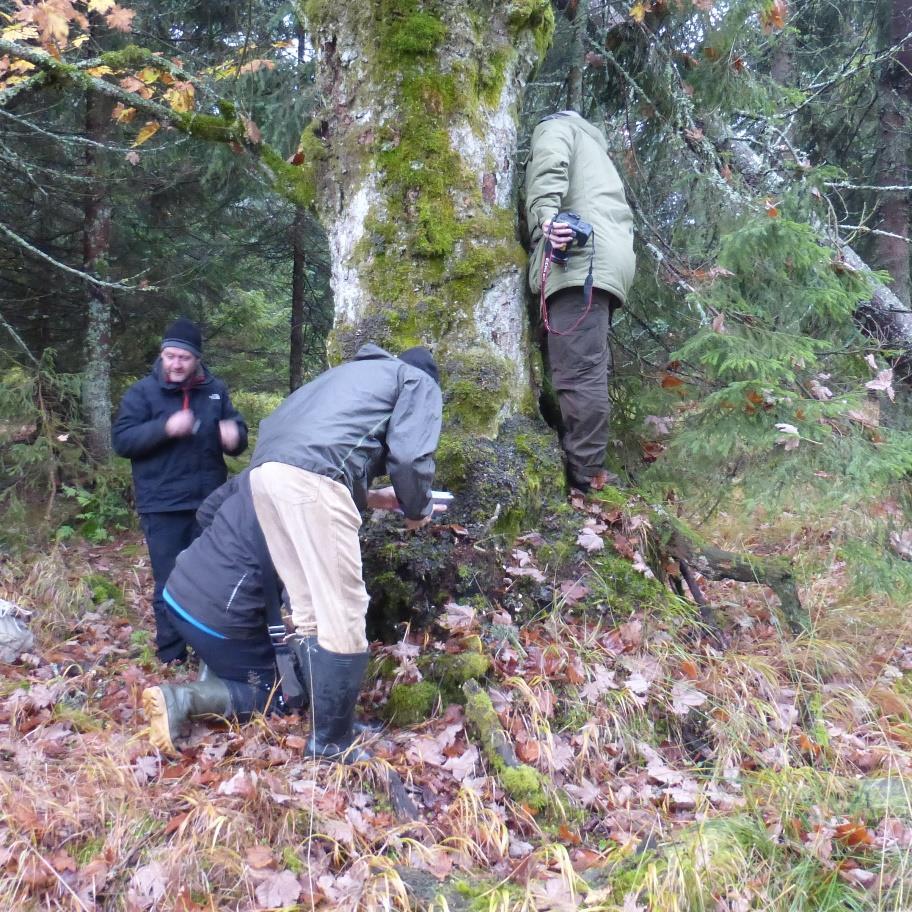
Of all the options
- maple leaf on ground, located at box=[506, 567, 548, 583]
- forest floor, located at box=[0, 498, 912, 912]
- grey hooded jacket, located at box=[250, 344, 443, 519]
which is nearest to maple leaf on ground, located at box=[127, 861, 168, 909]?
forest floor, located at box=[0, 498, 912, 912]

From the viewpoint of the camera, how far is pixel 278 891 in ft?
8.60

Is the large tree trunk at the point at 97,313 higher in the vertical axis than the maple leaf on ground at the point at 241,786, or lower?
higher

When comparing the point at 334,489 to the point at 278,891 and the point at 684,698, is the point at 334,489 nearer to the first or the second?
the point at 278,891

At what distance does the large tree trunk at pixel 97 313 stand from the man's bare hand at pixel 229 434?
12.6 ft

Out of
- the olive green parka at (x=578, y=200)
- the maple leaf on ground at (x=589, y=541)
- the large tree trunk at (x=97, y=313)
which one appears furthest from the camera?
the large tree trunk at (x=97, y=313)

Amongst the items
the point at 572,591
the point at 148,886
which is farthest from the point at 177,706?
the point at 572,591

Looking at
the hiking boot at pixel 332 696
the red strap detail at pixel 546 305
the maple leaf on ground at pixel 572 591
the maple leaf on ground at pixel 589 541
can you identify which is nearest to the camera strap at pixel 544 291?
the red strap detail at pixel 546 305

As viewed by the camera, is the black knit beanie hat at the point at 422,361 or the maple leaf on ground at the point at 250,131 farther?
the maple leaf on ground at the point at 250,131

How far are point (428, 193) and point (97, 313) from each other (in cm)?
523

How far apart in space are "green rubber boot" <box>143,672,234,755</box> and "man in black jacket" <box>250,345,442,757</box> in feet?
1.87

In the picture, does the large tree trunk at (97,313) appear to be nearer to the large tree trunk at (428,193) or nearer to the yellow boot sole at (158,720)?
the large tree trunk at (428,193)

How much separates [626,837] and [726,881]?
1.41 feet

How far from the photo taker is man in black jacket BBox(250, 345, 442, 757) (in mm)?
3281

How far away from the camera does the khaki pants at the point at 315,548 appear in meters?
3.27
